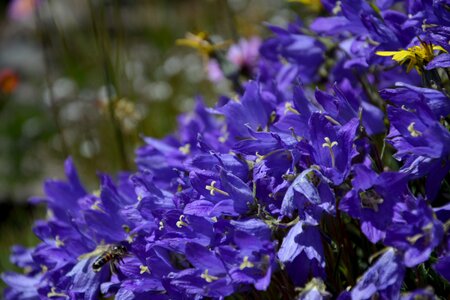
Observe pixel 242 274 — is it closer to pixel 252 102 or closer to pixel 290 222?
pixel 290 222

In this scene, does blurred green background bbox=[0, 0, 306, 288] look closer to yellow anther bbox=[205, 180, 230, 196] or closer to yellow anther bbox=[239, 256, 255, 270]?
yellow anther bbox=[205, 180, 230, 196]

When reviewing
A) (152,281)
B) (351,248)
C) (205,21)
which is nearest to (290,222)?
(351,248)

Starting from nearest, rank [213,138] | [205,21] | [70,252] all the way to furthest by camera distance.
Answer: [70,252] → [213,138] → [205,21]

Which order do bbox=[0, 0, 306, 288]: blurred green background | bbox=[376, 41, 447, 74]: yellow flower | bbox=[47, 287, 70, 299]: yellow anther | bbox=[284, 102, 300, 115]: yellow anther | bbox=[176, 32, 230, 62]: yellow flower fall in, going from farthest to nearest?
bbox=[0, 0, 306, 288]: blurred green background
bbox=[176, 32, 230, 62]: yellow flower
bbox=[47, 287, 70, 299]: yellow anther
bbox=[284, 102, 300, 115]: yellow anther
bbox=[376, 41, 447, 74]: yellow flower

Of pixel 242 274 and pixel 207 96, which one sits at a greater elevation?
pixel 242 274

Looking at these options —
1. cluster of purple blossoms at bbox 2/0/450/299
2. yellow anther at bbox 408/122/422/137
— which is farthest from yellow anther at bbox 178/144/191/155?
yellow anther at bbox 408/122/422/137

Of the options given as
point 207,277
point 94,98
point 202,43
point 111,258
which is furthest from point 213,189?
point 94,98

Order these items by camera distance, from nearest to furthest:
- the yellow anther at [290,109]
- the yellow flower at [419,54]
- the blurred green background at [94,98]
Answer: the yellow flower at [419,54]
the yellow anther at [290,109]
the blurred green background at [94,98]

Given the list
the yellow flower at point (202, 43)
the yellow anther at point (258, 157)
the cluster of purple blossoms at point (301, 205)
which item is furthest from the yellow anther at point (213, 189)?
the yellow flower at point (202, 43)

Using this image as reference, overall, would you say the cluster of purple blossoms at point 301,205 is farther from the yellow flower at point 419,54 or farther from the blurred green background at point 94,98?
the blurred green background at point 94,98
